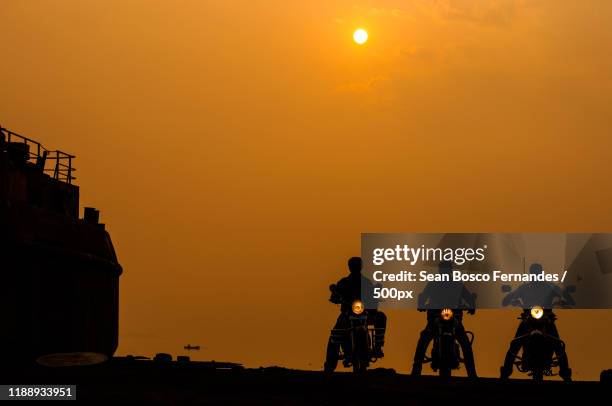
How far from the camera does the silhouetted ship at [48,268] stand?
3872 cm

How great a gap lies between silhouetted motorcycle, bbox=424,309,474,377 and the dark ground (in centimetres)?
189

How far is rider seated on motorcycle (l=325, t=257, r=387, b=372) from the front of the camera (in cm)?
2561

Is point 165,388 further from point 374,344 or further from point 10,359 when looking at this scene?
point 10,359

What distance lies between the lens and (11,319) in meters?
38.0

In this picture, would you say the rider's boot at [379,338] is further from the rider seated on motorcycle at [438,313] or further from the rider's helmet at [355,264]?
the rider's helmet at [355,264]

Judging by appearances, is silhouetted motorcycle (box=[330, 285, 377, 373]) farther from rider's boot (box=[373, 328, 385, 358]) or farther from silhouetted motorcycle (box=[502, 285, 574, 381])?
silhouetted motorcycle (box=[502, 285, 574, 381])

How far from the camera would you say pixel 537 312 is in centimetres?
2514

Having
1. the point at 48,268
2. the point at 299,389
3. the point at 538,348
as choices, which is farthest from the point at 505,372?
the point at 48,268

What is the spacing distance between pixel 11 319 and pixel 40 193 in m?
10.9

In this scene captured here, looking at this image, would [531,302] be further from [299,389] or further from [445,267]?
[299,389]

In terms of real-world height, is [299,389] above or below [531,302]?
below

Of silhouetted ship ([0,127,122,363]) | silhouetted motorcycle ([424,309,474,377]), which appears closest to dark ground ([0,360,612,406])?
silhouetted motorcycle ([424,309,474,377])

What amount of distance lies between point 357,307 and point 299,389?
6.25m

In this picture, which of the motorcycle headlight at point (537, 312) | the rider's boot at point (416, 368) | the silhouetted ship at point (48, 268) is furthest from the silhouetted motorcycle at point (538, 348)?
the silhouetted ship at point (48, 268)
